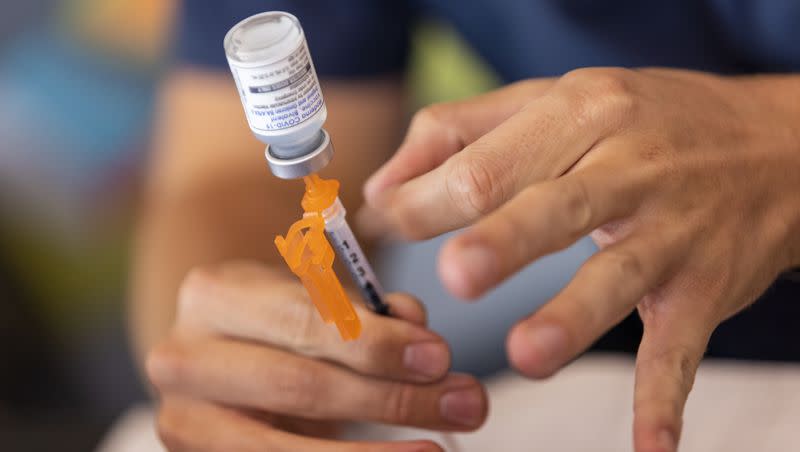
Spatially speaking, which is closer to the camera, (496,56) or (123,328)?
(496,56)

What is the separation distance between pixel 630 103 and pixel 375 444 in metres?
0.24

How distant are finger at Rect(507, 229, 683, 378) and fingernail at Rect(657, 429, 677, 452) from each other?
0.05m

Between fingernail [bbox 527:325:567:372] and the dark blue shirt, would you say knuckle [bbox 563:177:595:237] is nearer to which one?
fingernail [bbox 527:325:567:372]

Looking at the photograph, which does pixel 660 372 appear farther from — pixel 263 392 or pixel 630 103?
pixel 263 392

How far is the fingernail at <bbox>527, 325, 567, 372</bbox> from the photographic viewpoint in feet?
1.31

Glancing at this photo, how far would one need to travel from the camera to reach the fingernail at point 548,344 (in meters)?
0.40

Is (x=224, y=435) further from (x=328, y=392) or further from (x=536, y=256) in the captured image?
(x=536, y=256)

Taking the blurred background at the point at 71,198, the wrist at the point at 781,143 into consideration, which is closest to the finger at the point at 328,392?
the wrist at the point at 781,143

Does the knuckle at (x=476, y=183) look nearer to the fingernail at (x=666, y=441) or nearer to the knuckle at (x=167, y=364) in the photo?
the fingernail at (x=666, y=441)

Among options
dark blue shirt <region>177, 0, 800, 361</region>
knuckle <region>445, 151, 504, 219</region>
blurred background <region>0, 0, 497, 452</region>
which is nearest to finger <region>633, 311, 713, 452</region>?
knuckle <region>445, 151, 504, 219</region>

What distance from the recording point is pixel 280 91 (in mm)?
395

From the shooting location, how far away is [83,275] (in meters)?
1.35

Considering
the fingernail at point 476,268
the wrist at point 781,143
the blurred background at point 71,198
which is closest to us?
the fingernail at point 476,268

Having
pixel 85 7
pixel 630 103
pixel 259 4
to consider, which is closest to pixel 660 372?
pixel 630 103
